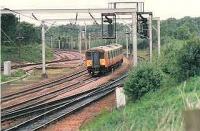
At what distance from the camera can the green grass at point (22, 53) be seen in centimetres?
7288

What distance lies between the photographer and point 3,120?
21.8 m

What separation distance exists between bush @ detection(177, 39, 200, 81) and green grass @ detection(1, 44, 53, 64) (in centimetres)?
4466

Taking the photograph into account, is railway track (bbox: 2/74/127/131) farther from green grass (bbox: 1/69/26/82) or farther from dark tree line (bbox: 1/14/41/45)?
dark tree line (bbox: 1/14/41/45)

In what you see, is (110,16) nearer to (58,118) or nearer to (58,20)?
(58,20)

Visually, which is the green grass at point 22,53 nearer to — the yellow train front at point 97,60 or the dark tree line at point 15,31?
the dark tree line at point 15,31

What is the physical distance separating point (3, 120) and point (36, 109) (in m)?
3.42

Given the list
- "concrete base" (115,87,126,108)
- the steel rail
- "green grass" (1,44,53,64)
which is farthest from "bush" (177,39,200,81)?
"green grass" (1,44,53,64)

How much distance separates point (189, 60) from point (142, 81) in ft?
8.70

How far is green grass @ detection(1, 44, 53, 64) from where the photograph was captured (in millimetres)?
72875

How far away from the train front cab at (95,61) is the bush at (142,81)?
23484 millimetres

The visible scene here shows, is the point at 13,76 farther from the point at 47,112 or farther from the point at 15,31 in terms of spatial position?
the point at 15,31

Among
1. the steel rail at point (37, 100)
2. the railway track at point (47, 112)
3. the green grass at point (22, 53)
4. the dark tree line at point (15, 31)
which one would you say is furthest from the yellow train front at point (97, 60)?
the green grass at point (22, 53)

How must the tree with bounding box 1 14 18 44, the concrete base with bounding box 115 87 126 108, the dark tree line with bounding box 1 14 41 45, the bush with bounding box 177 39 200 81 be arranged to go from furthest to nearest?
the tree with bounding box 1 14 18 44
the dark tree line with bounding box 1 14 41 45
the bush with bounding box 177 39 200 81
the concrete base with bounding box 115 87 126 108

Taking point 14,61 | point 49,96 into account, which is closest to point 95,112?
point 49,96
